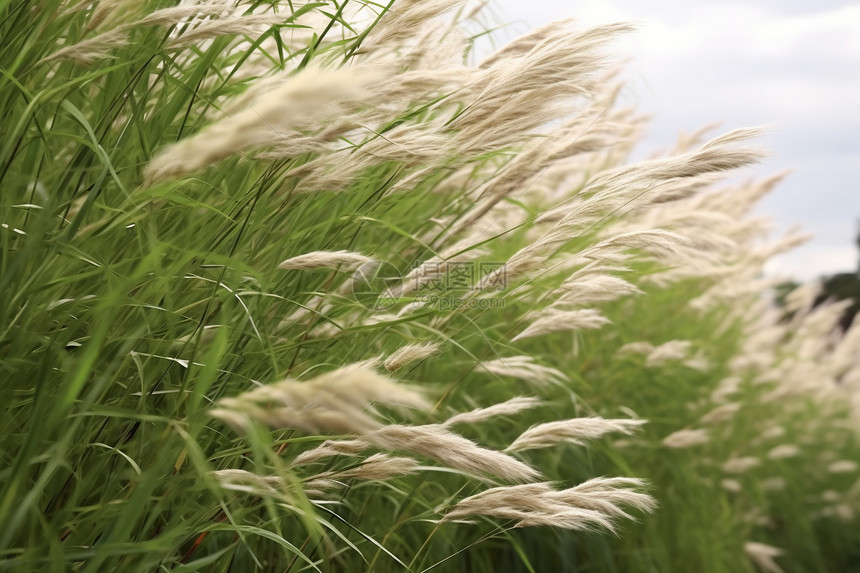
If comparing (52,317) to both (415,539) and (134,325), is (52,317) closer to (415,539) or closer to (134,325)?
(134,325)

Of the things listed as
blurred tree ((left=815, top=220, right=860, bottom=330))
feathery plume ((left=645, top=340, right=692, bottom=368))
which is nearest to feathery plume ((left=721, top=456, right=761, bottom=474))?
feathery plume ((left=645, top=340, right=692, bottom=368))

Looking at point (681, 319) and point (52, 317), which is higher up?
point (52, 317)

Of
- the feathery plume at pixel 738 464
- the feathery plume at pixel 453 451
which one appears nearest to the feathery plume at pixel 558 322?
the feathery plume at pixel 453 451

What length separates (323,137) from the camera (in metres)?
1.17

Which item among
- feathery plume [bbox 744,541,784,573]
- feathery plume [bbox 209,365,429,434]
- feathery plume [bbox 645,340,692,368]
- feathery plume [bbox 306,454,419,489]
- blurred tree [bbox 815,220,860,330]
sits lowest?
blurred tree [bbox 815,220,860,330]

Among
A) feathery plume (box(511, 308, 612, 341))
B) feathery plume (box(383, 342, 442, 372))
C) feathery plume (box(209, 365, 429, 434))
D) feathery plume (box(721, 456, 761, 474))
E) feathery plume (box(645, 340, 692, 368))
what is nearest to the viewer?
feathery plume (box(209, 365, 429, 434))

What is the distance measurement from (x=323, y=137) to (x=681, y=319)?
9.46ft

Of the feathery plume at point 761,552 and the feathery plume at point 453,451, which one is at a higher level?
the feathery plume at point 453,451

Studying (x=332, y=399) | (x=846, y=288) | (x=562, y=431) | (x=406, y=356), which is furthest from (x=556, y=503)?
(x=846, y=288)

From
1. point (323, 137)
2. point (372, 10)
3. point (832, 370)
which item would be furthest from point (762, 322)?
point (323, 137)

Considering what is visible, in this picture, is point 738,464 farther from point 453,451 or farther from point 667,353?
point 453,451

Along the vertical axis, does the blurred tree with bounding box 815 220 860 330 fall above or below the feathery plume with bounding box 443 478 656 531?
below

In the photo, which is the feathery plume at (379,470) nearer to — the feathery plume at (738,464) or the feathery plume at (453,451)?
the feathery plume at (453,451)

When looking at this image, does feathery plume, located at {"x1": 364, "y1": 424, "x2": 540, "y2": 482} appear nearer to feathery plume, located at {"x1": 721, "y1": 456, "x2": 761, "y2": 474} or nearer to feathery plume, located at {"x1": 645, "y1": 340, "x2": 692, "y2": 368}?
feathery plume, located at {"x1": 645, "y1": 340, "x2": 692, "y2": 368}
